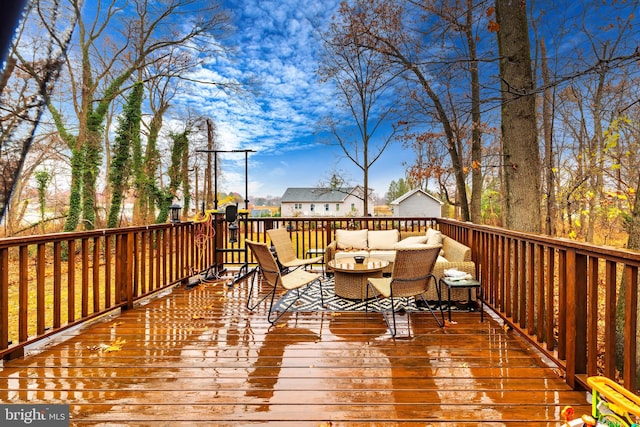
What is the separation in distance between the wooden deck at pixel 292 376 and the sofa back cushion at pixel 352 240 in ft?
8.51

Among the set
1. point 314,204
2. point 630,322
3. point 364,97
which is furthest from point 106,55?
point 314,204

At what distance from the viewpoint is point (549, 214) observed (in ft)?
27.9

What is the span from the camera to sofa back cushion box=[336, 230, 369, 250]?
5883 millimetres

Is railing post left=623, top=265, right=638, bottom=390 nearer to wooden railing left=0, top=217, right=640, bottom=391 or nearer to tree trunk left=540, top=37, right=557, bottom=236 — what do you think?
wooden railing left=0, top=217, right=640, bottom=391

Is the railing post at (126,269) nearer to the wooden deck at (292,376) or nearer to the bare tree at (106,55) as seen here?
the wooden deck at (292,376)

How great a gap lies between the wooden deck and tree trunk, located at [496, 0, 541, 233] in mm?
2046

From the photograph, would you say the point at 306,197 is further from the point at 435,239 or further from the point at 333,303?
the point at 333,303

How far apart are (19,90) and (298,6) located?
713 centimetres

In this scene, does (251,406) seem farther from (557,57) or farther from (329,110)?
(329,110)

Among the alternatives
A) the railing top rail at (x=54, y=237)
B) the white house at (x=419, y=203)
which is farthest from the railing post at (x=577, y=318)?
the white house at (x=419, y=203)

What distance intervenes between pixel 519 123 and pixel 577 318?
10.4ft

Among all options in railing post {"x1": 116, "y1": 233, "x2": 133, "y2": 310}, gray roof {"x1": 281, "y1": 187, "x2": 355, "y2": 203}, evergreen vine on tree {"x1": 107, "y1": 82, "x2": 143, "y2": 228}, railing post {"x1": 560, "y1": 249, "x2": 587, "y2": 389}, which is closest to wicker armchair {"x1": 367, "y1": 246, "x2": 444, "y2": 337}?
railing post {"x1": 560, "y1": 249, "x2": 587, "y2": 389}

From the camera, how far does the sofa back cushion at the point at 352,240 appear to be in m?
5.88

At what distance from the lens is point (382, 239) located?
19.4ft
